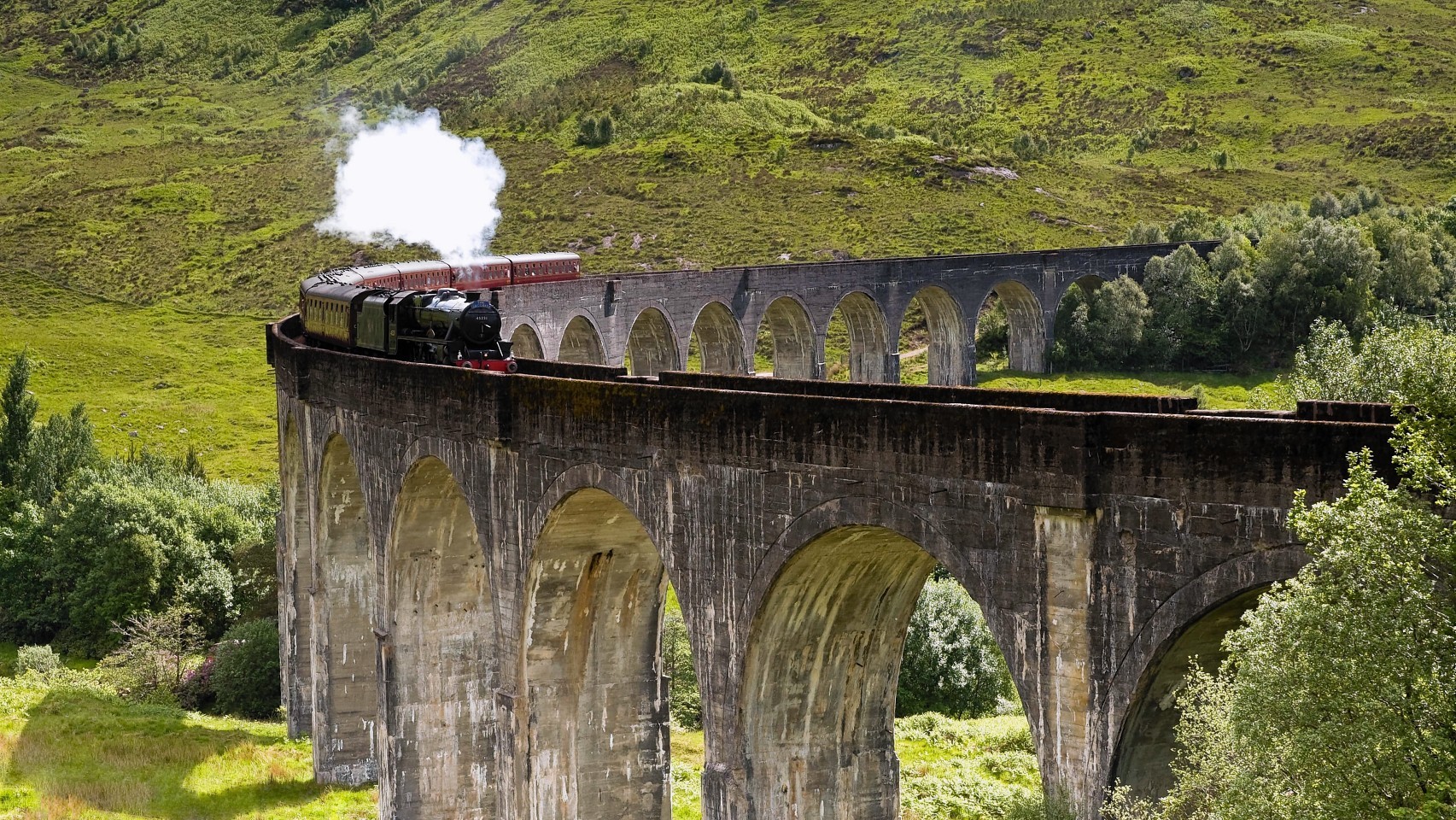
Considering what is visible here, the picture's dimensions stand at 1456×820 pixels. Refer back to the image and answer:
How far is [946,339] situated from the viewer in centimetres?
8650

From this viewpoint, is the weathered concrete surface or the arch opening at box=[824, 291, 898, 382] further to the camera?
the arch opening at box=[824, 291, 898, 382]

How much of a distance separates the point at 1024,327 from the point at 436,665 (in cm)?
6389

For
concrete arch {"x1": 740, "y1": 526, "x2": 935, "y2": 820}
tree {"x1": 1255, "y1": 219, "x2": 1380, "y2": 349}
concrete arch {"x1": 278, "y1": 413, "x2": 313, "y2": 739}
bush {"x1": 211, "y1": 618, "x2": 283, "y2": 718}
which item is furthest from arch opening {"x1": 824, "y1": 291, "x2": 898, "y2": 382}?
concrete arch {"x1": 740, "y1": 526, "x2": 935, "y2": 820}

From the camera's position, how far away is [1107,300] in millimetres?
84250

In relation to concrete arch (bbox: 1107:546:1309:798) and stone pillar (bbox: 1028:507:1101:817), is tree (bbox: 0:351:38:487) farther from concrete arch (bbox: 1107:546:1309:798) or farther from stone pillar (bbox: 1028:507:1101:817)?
concrete arch (bbox: 1107:546:1309:798)

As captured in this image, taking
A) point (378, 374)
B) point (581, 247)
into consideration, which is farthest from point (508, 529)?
point (581, 247)

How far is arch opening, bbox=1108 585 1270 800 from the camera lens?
1498 centimetres

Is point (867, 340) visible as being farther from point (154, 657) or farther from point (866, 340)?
point (154, 657)

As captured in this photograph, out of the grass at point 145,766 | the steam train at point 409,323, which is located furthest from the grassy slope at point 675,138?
the steam train at point 409,323

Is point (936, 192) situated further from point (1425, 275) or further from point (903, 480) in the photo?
point (903, 480)

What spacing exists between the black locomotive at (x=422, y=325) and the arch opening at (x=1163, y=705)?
15946 millimetres

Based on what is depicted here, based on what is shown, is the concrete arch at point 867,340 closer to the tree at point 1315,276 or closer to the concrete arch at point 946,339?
the concrete arch at point 946,339

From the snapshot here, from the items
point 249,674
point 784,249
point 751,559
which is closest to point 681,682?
point 249,674

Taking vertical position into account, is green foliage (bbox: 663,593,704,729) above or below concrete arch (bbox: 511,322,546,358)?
below
